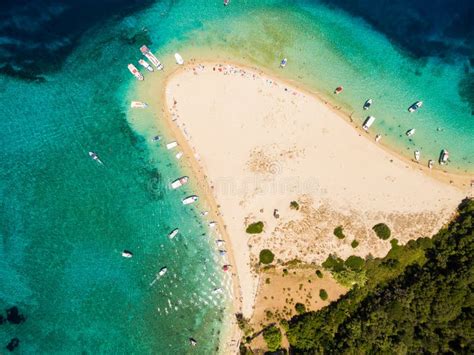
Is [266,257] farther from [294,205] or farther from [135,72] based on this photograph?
[135,72]

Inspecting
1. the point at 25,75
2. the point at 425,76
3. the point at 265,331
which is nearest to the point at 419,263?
the point at 265,331

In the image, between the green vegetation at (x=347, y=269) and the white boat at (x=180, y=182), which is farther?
the white boat at (x=180, y=182)

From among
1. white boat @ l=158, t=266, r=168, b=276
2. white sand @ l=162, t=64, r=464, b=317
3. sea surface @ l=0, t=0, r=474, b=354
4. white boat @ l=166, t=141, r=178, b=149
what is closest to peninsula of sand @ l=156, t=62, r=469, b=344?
white sand @ l=162, t=64, r=464, b=317

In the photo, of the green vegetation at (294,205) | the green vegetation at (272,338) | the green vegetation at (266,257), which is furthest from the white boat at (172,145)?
the green vegetation at (272,338)

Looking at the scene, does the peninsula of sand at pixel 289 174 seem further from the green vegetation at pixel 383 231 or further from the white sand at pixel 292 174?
the green vegetation at pixel 383 231

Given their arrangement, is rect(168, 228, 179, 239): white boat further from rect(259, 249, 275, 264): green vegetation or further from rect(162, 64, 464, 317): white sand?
rect(259, 249, 275, 264): green vegetation

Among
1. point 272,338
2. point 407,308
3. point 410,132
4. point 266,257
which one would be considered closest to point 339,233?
point 266,257
